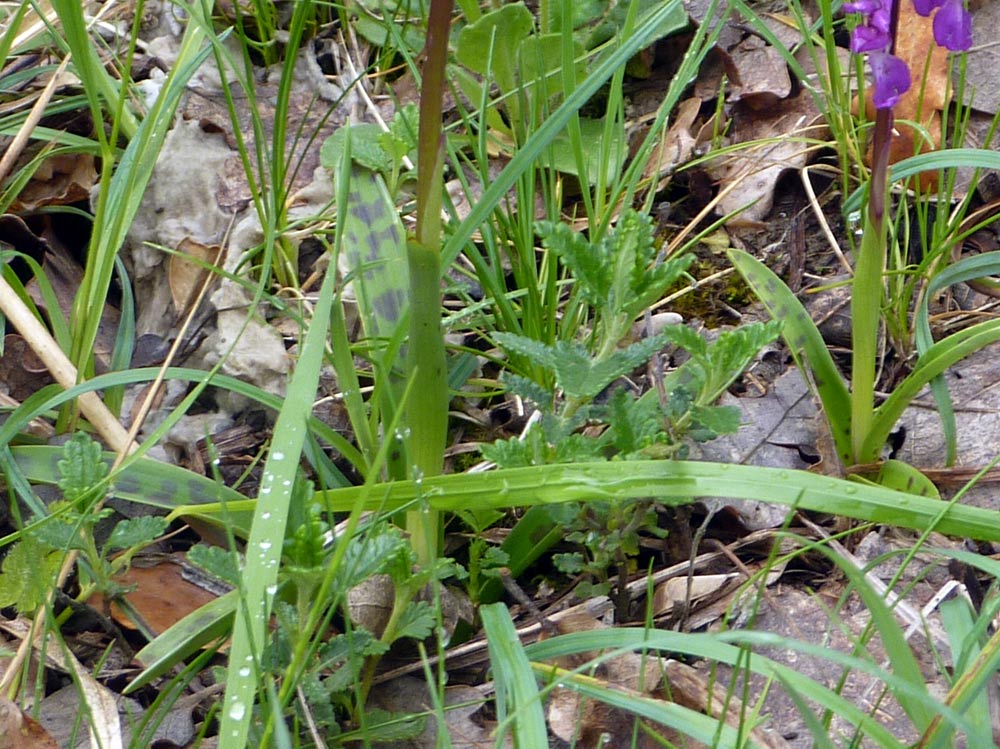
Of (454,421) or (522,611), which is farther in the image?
(454,421)

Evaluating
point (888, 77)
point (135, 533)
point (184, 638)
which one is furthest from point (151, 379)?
point (888, 77)

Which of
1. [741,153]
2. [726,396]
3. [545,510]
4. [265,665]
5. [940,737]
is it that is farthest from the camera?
[741,153]

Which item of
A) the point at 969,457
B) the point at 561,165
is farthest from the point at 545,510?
the point at 561,165

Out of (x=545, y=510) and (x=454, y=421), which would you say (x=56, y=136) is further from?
(x=545, y=510)

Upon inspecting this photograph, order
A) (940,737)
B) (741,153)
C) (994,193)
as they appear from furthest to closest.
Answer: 1. (741,153)
2. (994,193)
3. (940,737)

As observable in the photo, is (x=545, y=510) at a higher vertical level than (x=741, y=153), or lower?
lower

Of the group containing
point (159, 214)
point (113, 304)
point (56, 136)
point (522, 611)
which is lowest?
point (522, 611)

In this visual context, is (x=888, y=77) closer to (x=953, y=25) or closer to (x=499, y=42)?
(x=953, y=25)
